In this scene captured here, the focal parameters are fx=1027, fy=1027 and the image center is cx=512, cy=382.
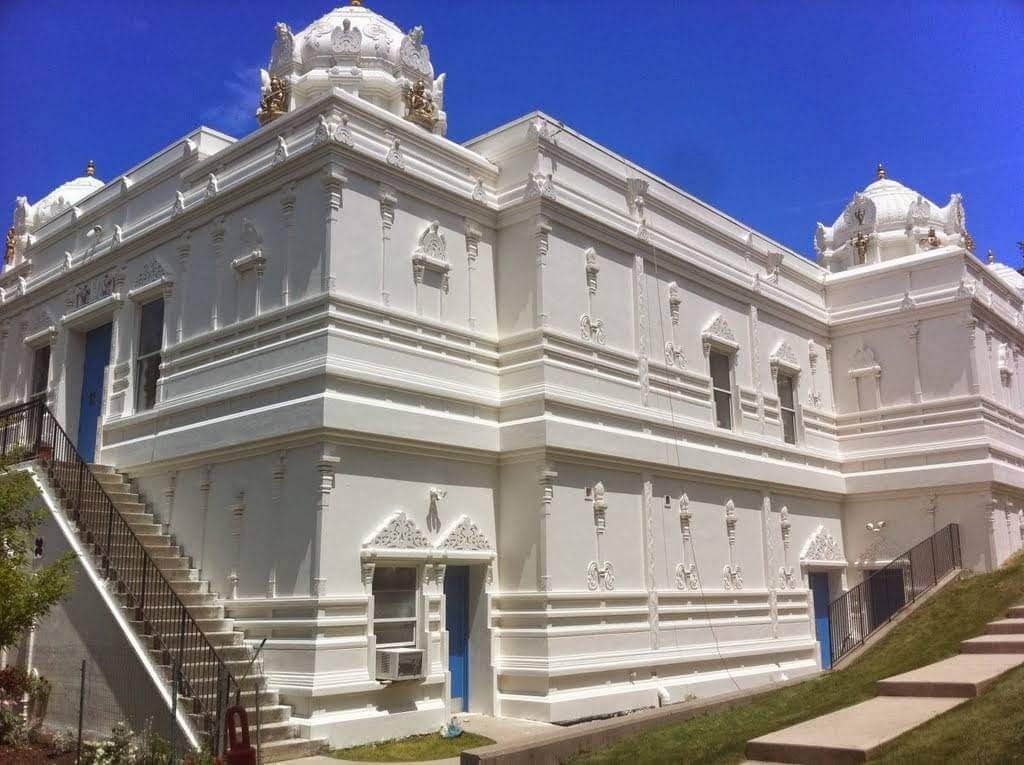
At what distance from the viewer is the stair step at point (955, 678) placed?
36.2 ft

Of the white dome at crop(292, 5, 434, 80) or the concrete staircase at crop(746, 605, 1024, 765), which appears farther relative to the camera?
the white dome at crop(292, 5, 434, 80)

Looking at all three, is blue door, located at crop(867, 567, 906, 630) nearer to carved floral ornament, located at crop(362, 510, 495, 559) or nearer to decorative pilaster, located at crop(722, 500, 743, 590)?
decorative pilaster, located at crop(722, 500, 743, 590)

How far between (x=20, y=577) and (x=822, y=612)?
16615mm

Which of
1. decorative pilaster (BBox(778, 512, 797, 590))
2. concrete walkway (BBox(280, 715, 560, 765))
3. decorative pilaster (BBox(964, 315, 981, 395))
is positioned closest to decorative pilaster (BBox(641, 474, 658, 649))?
concrete walkway (BBox(280, 715, 560, 765))

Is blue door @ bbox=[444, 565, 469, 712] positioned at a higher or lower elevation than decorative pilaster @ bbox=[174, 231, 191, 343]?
lower

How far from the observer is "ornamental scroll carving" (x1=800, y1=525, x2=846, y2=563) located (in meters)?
22.1

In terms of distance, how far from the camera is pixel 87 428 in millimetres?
19922

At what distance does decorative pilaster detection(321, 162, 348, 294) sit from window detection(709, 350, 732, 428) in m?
9.04

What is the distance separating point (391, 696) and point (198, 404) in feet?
18.8

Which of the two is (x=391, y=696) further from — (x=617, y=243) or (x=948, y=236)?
(x=948, y=236)

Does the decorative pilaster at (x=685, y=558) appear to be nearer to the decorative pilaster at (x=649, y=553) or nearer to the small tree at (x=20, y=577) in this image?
the decorative pilaster at (x=649, y=553)

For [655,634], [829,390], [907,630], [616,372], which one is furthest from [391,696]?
[829,390]

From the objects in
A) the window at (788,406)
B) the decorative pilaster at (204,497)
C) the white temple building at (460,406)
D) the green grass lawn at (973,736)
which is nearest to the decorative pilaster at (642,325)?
the white temple building at (460,406)

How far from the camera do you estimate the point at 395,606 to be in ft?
48.5
